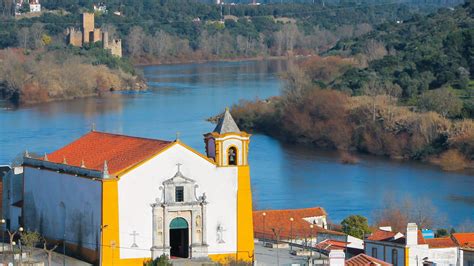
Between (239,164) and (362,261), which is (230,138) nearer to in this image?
(239,164)

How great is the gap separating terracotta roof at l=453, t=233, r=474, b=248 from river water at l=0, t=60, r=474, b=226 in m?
6.48

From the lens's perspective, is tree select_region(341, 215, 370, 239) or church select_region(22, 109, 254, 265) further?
tree select_region(341, 215, 370, 239)

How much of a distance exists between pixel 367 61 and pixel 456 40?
6.73 meters

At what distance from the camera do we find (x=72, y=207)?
2517 centimetres

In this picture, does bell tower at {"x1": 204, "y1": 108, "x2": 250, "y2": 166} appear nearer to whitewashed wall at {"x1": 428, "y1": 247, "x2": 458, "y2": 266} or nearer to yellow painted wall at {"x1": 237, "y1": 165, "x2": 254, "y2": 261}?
yellow painted wall at {"x1": 237, "y1": 165, "x2": 254, "y2": 261}

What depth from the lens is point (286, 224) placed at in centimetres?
2867

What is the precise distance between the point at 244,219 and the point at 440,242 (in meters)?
2.74

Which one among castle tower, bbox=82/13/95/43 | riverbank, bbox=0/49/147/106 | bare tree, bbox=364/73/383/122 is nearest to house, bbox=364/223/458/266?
bare tree, bbox=364/73/383/122

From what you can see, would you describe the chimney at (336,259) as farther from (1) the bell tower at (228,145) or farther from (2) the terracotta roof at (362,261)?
(1) the bell tower at (228,145)

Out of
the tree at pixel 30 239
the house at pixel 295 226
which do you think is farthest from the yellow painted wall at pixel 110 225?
the house at pixel 295 226

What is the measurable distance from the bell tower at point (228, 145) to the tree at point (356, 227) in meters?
3.46

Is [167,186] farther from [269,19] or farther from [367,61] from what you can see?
[269,19]

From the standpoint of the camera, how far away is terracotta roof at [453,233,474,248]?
24731mm

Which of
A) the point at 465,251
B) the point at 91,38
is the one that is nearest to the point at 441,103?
the point at 465,251
